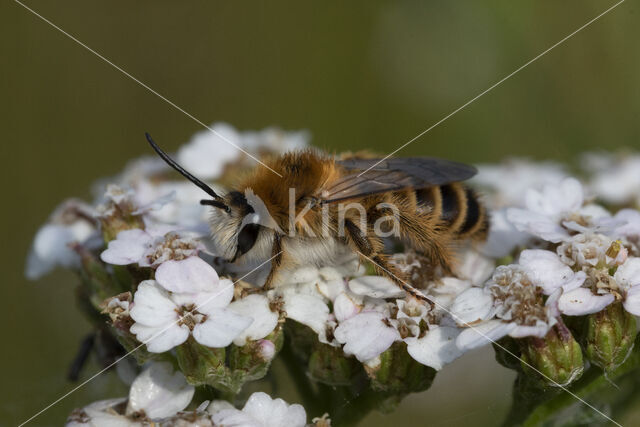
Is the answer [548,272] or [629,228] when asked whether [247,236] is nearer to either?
[548,272]

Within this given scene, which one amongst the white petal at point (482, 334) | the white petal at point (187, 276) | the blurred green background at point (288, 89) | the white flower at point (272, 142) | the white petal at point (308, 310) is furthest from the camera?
the blurred green background at point (288, 89)

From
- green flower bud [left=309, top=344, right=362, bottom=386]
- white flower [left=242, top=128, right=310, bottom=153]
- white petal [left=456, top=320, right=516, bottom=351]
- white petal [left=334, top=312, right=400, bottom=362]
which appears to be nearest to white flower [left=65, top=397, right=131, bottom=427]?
green flower bud [left=309, top=344, right=362, bottom=386]

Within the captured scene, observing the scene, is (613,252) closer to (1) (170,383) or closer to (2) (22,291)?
(1) (170,383)

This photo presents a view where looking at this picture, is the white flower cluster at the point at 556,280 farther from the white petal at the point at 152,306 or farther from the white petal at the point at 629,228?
the white petal at the point at 152,306

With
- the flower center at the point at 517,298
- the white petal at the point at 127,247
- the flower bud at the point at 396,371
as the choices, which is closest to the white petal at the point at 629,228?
the flower center at the point at 517,298

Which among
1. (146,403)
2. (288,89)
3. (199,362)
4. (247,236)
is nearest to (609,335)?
(247,236)

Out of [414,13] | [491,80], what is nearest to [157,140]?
[414,13]

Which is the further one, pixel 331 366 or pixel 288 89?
pixel 288 89

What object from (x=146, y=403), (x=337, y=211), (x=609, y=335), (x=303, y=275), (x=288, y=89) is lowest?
(x=609, y=335)
